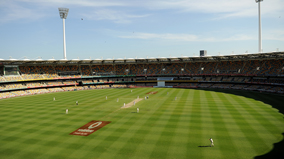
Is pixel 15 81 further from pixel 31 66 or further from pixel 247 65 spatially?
pixel 247 65

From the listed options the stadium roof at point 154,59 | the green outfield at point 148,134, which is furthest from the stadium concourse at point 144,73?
the green outfield at point 148,134

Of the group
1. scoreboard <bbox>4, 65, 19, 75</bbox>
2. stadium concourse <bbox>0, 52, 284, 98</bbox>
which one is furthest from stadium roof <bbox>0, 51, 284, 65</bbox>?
scoreboard <bbox>4, 65, 19, 75</bbox>

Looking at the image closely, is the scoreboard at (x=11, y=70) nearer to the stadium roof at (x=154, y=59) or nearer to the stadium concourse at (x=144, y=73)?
the stadium concourse at (x=144, y=73)

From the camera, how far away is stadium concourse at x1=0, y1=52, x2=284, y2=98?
51.2 m

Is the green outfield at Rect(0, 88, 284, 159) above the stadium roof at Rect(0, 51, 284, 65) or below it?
below

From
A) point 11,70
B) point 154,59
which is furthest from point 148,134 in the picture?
point 11,70

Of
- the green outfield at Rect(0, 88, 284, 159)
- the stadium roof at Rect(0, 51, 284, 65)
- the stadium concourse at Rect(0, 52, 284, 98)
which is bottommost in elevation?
the green outfield at Rect(0, 88, 284, 159)

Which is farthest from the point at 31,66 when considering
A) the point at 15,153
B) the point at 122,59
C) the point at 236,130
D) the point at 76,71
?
the point at 236,130

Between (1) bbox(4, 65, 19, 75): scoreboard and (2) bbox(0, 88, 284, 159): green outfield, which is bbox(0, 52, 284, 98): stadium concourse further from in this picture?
(2) bbox(0, 88, 284, 159): green outfield

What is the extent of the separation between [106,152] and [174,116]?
39.7 feet

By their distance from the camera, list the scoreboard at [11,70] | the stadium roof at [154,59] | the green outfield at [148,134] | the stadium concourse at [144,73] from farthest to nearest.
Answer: the scoreboard at [11,70] < the stadium concourse at [144,73] < the stadium roof at [154,59] < the green outfield at [148,134]

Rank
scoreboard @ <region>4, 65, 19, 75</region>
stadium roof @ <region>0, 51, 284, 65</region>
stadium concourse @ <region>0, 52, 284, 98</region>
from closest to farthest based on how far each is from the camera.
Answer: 1. stadium roof @ <region>0, 51, 284, 65</region>
2. stadium concourse @ <region>0, 52, 284, 98</region>
3. scoreboard @ <region>4, 65, 19, 75</region>

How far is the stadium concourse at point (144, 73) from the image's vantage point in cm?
5116

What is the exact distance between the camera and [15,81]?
52812 mm
